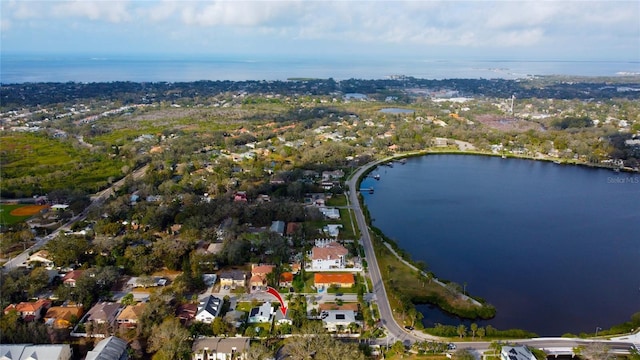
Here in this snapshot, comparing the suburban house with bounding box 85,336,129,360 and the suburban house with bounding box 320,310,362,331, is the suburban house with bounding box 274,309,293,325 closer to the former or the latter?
the suburban house with bounding box 320,310,362,331

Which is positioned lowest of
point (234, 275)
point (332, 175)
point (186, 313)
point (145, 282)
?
point (186, 313)

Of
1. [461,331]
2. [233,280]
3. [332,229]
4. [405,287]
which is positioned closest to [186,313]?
[233,280]

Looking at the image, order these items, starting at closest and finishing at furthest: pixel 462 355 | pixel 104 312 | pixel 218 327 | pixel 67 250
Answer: pixel 462 355
pixel 218 327
pixel 104 312
pixel 67 250

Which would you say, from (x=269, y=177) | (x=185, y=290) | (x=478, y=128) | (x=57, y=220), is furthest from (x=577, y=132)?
(x=57, y=220)

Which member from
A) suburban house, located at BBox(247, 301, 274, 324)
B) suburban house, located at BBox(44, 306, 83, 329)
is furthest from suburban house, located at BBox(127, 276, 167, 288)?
suburban house, located at BBox(247, 301, 274, 324)

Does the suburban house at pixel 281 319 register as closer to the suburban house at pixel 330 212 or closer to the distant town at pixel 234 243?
the distant town at pixel 234 243

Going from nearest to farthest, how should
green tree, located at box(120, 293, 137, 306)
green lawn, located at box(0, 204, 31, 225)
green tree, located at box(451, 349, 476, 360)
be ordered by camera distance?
green tree, located at box(451, 349, 476, 360) < green tree, located at box(120, 293, 137, 306) < green lawn, located at box(0, 204, 31, 225)

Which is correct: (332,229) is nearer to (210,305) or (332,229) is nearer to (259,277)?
(259,277)
